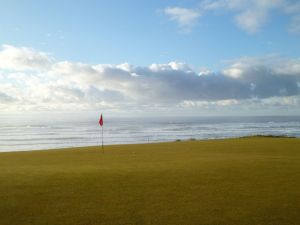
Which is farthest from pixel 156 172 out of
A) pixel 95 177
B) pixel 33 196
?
pixel 33 196

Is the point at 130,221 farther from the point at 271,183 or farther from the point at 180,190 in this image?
the point at 271,183

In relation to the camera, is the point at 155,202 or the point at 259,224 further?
the point at 155,202

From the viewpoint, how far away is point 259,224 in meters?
6.11

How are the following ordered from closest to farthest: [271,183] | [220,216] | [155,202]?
[220,216] → [155,202] → [271,183]

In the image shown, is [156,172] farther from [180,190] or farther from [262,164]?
[262,164]

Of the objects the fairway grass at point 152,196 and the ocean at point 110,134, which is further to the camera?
the ocean at point 110,134

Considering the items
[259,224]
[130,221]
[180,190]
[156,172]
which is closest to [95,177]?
[156,172]

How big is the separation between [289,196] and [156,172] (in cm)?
475

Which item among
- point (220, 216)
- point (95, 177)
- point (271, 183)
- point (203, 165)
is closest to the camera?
point (220, 216)

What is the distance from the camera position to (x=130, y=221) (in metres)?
6.29

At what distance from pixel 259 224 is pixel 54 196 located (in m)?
5.21

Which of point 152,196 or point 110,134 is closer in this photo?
point 152,196

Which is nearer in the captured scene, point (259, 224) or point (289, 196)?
point (259, 224)

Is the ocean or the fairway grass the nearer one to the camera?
the fairway grass
